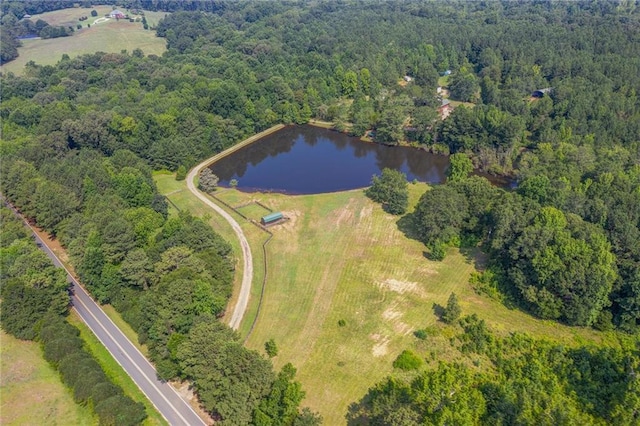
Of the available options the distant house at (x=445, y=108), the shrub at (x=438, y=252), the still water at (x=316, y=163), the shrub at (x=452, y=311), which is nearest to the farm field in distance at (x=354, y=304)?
the shrub at (x=452, y=311)

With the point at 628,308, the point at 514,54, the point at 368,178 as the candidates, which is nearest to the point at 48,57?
the point at 368,178

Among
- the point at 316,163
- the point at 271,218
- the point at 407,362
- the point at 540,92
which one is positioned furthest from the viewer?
the point at 540,92

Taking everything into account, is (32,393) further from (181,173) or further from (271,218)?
(181,173)

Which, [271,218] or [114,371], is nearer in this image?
[114,371]

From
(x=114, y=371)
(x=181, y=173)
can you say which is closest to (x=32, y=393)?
(x=114, y=371)

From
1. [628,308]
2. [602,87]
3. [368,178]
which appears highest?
[602,87]

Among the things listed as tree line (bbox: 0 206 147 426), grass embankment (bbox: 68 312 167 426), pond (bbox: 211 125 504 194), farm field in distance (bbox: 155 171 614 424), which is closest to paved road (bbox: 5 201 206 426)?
grass embankment (bbox: 68 312 167 426)

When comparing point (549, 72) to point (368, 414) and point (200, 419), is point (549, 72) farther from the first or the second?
point (200, 419)

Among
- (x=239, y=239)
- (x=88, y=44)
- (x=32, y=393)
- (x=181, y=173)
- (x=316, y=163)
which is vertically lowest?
(x=316, y=163)

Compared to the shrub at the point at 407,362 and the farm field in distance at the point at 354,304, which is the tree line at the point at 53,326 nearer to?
the farm field in distance at the point at 354,304
